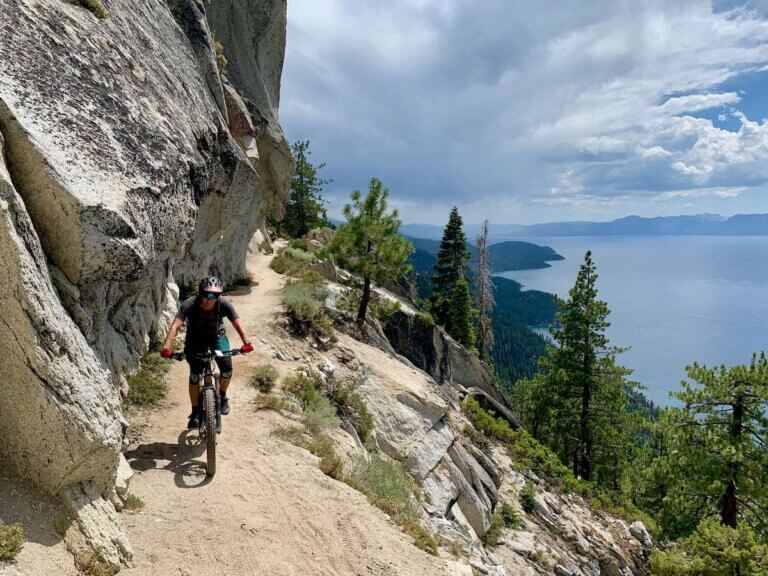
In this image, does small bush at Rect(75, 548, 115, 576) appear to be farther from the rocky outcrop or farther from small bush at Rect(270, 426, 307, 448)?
the rocky outcrop

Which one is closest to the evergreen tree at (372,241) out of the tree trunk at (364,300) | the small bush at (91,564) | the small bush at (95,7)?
the tree trunk at (364,300)

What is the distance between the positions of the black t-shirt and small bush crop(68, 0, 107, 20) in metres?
5.42

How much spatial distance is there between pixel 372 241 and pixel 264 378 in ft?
31.1

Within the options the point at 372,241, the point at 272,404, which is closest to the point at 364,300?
the point at 372,241

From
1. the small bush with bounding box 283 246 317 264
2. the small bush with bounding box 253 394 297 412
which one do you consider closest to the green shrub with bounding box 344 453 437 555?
the small bush with bounding box 253 394 297 412

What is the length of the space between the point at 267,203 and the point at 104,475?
20.9 m

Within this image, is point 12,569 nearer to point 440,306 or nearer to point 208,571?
point 208,571

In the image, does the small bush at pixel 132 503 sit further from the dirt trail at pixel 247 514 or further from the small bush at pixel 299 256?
the small bush at pixel 299 256

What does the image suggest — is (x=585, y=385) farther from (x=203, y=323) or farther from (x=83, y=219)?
(x=83, y=219)

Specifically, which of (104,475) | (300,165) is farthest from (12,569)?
(300,165)

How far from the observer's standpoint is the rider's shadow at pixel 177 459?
21.2ft

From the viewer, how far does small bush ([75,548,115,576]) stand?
4.07 meters

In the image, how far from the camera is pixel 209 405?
6594 millimetres

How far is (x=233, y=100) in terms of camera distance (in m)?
18.6
